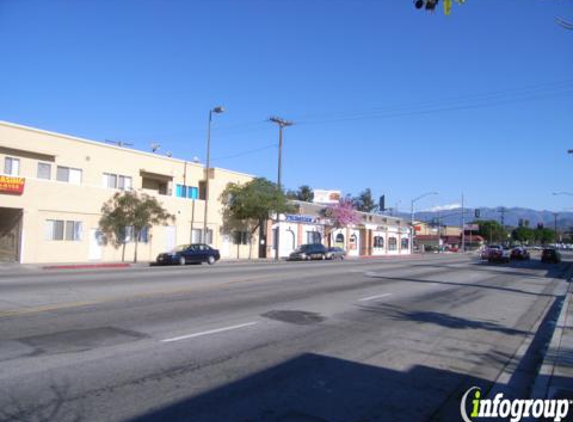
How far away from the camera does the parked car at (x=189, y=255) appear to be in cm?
3259

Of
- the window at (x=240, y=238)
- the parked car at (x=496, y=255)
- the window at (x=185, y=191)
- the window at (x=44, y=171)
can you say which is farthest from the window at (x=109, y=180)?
the parked car at (x=496, y=255)

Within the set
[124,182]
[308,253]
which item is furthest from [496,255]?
[124,182]

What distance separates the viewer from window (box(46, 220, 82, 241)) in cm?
3172

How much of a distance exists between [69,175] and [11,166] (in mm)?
3632

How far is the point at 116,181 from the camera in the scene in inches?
1459

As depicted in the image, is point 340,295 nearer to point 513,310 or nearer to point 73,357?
point 513,310

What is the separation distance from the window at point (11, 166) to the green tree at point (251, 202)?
55.2 feet

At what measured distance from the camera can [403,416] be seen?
595 centimetres

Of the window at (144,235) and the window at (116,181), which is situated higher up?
the window at (116,181)

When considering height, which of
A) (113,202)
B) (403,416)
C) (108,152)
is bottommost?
(403,416)

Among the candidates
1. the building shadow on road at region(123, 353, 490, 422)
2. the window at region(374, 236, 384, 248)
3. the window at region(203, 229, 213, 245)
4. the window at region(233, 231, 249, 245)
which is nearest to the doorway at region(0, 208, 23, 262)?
the window at region(203, 229, 213, 245)

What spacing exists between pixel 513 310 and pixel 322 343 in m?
8.34

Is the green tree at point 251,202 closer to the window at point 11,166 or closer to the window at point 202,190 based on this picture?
the window at point 202,190

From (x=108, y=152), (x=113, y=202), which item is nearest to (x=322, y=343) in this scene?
(x=113, y=202)
